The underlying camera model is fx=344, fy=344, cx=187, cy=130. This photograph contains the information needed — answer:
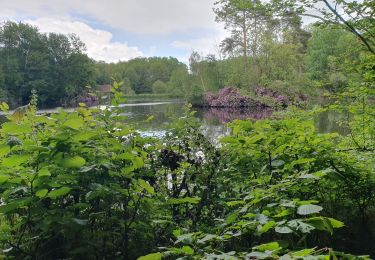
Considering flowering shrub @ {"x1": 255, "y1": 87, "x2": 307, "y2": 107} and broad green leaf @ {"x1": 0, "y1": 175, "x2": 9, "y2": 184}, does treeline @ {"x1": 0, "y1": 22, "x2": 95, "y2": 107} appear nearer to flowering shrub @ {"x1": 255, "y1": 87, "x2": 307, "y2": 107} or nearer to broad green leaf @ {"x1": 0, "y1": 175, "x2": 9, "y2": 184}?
flowering shrub @ {"x1": 255, "y1": 87, "x2": 307, "y2": 107}

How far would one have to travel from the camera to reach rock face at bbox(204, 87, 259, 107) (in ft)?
105

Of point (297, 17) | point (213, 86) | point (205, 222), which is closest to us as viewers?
point (205, 222)

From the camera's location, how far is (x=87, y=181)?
1.89 meters

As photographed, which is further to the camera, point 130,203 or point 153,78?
point 153,78

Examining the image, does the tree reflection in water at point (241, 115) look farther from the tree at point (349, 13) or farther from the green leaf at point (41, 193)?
the green leaf at point (41, 193)

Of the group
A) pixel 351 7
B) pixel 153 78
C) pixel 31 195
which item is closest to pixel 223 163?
pixel 31 195

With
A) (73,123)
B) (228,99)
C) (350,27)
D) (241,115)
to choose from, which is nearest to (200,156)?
(73,123)

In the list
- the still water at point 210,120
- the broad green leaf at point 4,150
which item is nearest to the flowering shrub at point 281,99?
the still water at point 210,120

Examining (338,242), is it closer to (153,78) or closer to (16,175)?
(16,175)

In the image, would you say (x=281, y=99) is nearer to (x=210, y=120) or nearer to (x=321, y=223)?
(x=210, y=120)

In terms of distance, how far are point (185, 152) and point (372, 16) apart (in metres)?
2.46

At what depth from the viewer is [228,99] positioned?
33.5 metres

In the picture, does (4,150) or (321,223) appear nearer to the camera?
(321,223)

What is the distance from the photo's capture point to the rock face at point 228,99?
3186cm
